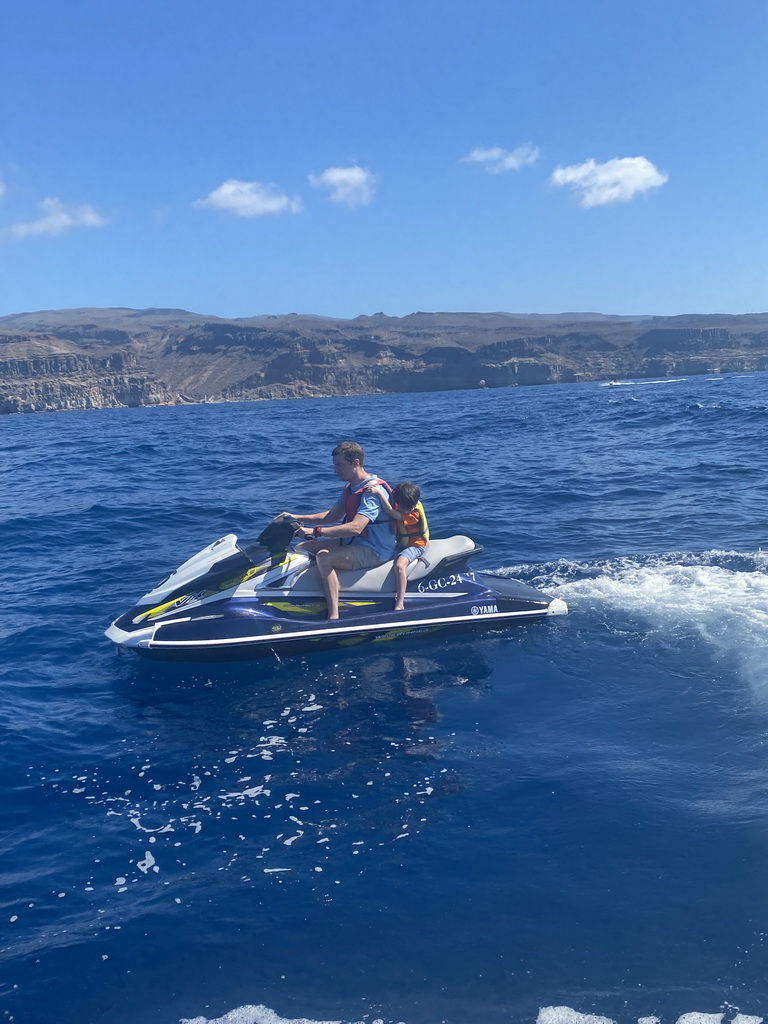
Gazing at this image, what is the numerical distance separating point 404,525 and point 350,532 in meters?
0.71

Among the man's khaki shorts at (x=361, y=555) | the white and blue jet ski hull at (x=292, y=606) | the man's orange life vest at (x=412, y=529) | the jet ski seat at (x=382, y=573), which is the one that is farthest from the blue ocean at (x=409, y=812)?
the man's orange life vest at (x=412, y=529)

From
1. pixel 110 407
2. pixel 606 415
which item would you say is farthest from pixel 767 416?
pixel 110 407

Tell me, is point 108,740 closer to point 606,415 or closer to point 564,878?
point 564,878

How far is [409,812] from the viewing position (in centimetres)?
540

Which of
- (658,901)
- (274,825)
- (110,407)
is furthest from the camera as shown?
(110,407)

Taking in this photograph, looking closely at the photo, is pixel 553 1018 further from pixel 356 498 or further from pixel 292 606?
pixel 356 498

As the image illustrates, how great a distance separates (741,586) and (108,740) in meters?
7.16

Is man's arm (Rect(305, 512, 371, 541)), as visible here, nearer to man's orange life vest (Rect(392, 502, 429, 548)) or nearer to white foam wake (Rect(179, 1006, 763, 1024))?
man's orange life vest (Rect(392, 502, 429, 548))

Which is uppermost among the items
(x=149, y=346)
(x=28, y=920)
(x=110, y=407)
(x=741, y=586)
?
(x=149, y=346)

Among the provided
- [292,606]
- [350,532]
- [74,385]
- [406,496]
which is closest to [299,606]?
[292,606]

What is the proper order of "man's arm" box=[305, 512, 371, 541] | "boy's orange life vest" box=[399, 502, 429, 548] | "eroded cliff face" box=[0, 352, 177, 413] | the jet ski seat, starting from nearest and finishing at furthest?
1. "man's arm" box=[305, 512, 371, 541]
2. the jet ski seat
3. "boy's orange life vest" box=[399, 502, 429, 548]
4. "eroded cliff face" box=[0, 352, 177, 413]

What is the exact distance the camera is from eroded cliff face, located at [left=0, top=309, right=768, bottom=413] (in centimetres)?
9419

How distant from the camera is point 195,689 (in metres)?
7.73

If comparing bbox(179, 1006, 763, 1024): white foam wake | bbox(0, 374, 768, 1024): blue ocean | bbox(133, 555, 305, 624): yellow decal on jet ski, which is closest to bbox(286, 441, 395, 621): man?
bbox(133, 555, 305, 624): yellow decal on jet ski
